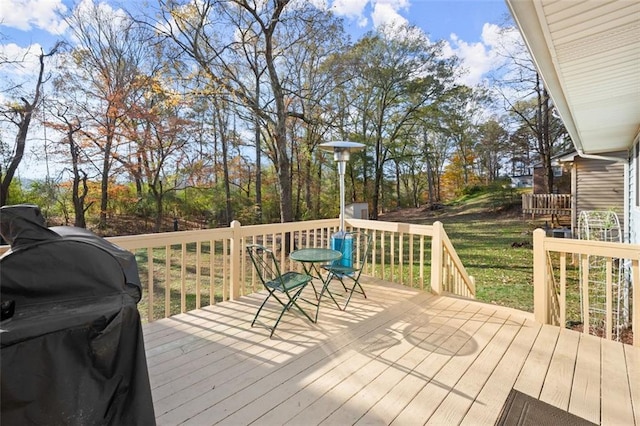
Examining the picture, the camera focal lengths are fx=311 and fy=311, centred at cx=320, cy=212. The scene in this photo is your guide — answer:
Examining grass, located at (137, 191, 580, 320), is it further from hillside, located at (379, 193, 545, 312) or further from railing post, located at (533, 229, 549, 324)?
railing post, located at (533, 229, 549, 324)

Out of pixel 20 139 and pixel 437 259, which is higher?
pixel 20 139

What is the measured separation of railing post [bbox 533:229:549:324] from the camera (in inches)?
116

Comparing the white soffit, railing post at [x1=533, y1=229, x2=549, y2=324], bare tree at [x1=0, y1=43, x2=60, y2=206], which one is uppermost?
bare tree at [x1=0, y1=43, x2=60, y2=206]

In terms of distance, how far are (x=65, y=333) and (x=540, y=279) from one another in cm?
355

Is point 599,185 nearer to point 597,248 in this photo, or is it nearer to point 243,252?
point 597,248

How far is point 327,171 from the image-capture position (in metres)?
17.5

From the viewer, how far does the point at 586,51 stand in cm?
229

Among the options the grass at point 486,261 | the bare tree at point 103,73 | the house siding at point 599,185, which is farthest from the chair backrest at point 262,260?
the house siding at point 599,185

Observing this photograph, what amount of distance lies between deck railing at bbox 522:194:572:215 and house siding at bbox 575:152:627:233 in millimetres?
798

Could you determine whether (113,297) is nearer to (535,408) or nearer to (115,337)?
(115,337)

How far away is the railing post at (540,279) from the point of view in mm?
2959

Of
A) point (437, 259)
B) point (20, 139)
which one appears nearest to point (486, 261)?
point (437, 259)

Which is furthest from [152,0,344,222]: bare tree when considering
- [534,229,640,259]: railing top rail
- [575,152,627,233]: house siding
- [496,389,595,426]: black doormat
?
[575,152,627,233]: house siding

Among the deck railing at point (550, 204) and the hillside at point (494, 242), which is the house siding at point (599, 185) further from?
the hillside at point (494, 242)
